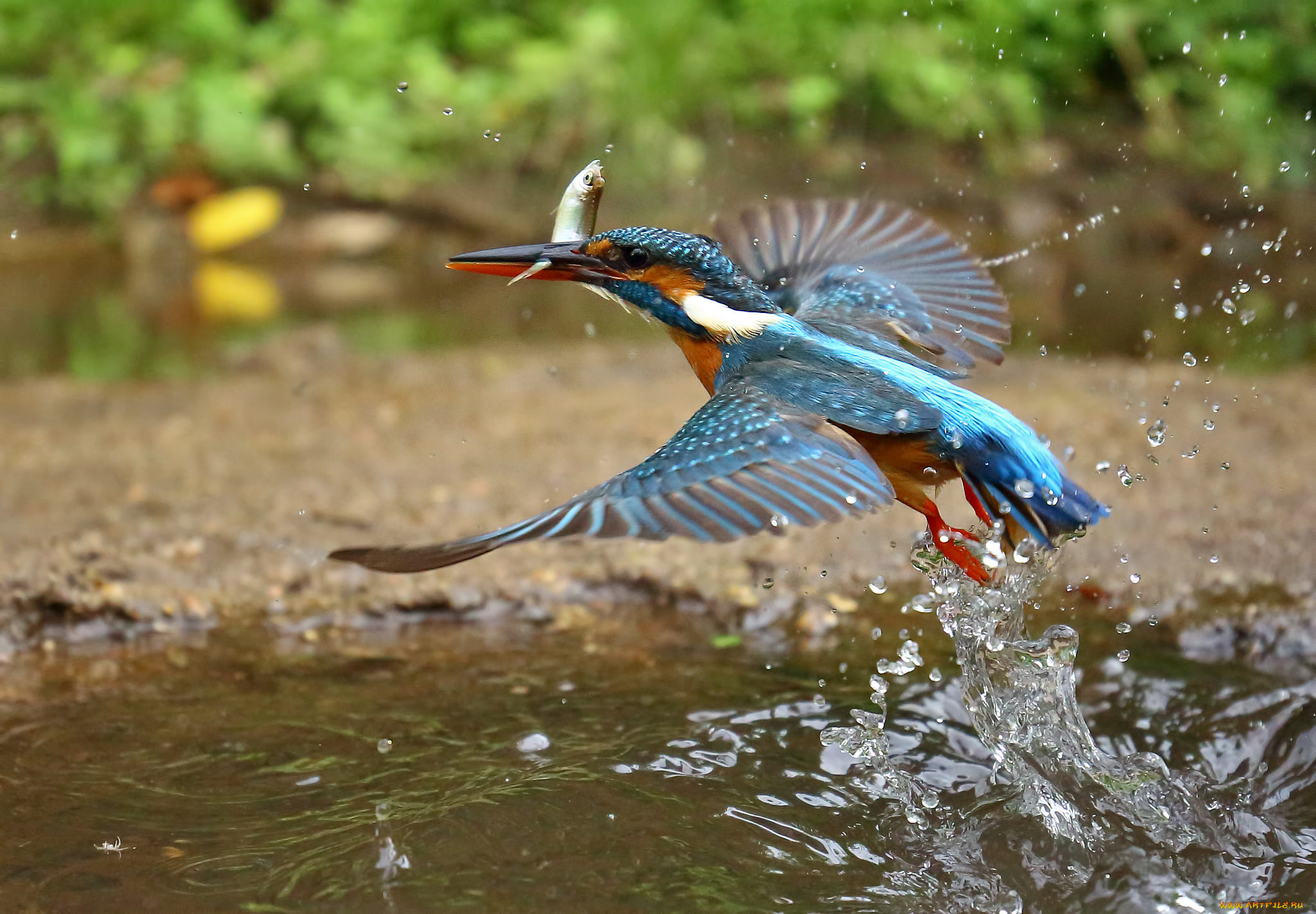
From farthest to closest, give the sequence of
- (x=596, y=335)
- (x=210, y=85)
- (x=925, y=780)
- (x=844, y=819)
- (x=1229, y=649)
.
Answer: (x=210, y=85) → (x=596, y=335) → (x=1229, y=649) → (x=925, y=780) → (x=844, y=819)

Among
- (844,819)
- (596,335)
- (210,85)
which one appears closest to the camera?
(844,819)

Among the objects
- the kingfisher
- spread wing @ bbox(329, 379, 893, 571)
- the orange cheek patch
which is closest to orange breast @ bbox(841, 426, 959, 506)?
the kingfisher

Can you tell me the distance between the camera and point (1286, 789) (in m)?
2.59

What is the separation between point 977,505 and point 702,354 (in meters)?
0.70

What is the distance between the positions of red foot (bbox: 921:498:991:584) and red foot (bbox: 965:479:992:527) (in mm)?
49

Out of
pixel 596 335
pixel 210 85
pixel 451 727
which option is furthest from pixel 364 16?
pixel 451 727

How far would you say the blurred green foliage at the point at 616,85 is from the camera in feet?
29.5

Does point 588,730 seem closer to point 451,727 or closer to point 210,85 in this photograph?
point 451,727

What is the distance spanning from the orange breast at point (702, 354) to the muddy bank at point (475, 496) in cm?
61

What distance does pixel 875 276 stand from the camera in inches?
137

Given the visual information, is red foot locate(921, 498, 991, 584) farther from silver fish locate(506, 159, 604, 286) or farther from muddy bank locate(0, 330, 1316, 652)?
silver fish locate(506, 159, 604, 286)

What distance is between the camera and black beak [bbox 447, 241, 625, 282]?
2961 mm

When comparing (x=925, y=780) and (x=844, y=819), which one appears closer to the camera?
(x=844, y=819)

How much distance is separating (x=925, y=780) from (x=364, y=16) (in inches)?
328
